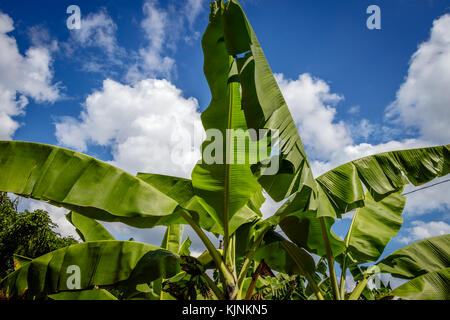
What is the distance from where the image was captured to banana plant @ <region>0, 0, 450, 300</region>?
248 centimetres

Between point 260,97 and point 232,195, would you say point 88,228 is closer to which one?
point 232,195

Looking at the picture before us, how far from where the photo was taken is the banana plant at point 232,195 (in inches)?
97.6

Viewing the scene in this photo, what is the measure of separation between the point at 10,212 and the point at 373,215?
13571 millimetres

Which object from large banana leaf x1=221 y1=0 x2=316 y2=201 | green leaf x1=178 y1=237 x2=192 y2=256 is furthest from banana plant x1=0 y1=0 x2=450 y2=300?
green leaf x1=178 y1=237 x2=192 y2=256

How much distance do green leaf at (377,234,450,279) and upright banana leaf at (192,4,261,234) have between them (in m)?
2.39

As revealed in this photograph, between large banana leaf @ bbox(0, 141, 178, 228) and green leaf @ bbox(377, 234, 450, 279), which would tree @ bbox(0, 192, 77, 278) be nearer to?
large banana leaf @ bbox(0, 141, 178, 228)

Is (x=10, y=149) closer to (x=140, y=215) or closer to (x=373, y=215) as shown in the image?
(x=140, y=215)

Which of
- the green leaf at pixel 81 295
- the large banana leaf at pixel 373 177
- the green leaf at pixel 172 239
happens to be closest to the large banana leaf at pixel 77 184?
the large banana leaf at pixel 373 177

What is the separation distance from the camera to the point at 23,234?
444 inches

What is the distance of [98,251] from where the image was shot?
3566 mm

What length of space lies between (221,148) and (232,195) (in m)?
0.56

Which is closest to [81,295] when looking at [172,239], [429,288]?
[172,239]
